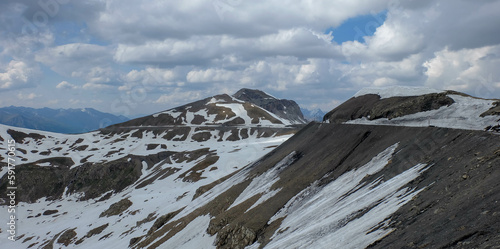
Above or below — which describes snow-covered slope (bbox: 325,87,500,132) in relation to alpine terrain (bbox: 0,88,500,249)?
above

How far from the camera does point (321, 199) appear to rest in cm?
3191

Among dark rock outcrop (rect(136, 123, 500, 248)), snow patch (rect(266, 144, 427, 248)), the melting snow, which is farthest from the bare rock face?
the melting snow

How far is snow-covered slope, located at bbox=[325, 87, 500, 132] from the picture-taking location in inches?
1212

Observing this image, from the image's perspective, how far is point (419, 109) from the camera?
1617 inches

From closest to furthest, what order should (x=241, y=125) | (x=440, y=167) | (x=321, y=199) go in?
1. (x=440, y=167)
2. (x=321, y=199)
3. (x=241, y=125)

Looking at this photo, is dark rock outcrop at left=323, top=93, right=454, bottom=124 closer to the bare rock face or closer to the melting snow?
the melting snow

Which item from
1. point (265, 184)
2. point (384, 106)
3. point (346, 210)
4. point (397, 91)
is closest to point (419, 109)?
point (384, 106)

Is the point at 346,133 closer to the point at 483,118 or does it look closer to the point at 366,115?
the point at 366,115

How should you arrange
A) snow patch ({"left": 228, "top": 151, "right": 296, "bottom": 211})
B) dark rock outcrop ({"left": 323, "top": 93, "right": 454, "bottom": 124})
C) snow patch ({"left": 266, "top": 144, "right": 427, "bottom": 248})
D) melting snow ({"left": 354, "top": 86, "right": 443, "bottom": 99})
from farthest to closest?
melting snow ({"left": 354, "top": 86, "right": 443, "bottom": 99}), snow patch ({"left": 228, "top": 151, "right": 296, "bottom": 211}), dark rock outcrop ({"left": 323, "top": 93, "right": 454, "bottom": 124}), snow patch ({"left": 266, "top": 144, "right": 427, "bottom": 248})

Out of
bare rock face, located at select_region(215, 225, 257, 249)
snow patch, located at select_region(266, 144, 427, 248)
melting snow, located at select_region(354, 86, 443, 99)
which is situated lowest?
bare rock face, located at select_region(215, 225, 257, 249)

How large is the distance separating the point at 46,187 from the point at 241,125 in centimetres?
11001

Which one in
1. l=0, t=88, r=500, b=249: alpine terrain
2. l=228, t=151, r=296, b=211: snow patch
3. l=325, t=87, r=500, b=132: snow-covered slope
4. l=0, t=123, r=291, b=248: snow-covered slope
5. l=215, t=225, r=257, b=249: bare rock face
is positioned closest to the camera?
l=0, t=88, r=500, b=249: alpine terrain

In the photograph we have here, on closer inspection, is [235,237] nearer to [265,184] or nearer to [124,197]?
[265,184]

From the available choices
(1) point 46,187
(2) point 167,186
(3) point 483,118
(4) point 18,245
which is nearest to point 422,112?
(3) point 483,118
